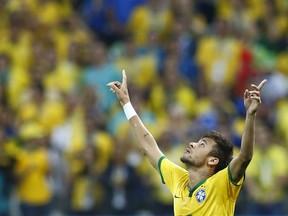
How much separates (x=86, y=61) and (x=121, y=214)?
3.52m

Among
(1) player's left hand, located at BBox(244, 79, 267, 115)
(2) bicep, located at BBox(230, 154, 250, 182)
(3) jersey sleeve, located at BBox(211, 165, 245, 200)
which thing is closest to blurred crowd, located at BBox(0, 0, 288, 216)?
(3) jersey sleeve, located at BBox(211, 165, 245, 200)

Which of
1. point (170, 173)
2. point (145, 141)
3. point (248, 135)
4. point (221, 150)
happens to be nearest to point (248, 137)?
point (248, 135)

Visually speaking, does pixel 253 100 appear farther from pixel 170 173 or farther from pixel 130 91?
pixel 130 91

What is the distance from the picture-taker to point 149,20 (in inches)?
661

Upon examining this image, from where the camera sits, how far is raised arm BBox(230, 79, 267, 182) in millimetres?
7316

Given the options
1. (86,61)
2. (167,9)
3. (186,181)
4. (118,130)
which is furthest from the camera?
(167,9)

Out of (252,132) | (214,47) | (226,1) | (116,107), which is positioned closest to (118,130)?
(116,107)

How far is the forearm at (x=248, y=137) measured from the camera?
7.36 m

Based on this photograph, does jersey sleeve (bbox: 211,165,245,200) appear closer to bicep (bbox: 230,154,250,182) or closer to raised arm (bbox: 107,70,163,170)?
bicep (bbox: 230,154,250,182)

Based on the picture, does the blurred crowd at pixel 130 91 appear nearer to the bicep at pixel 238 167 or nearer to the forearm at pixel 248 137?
the bicep at pixel 238 167

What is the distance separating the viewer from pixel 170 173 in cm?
849

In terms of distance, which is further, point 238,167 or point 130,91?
point 130,91

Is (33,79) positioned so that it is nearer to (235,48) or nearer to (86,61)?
(86,61)

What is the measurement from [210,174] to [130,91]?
21.5 feet
